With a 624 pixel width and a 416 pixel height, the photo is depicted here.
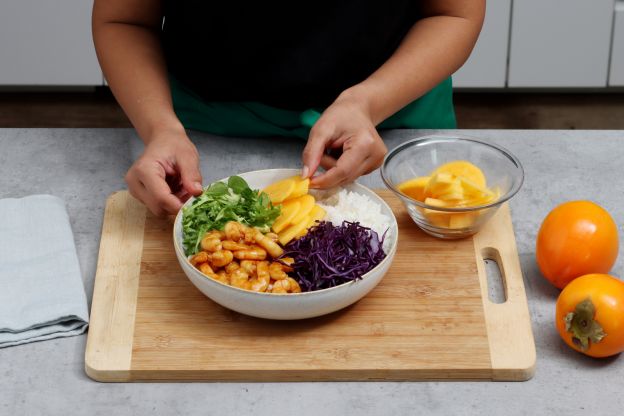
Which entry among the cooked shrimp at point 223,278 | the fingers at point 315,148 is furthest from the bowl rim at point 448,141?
the cooked shrimp at point 223,278

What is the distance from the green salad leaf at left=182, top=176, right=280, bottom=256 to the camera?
50.4 inches

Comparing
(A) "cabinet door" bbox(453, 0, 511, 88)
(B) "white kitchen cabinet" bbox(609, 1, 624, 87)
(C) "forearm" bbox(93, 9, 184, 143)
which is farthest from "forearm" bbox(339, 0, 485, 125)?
(B) "white kitchen cabinet" bbox(609, 1, 624, 87)

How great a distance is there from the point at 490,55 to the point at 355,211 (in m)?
1.95

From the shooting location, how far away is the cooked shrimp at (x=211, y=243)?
123cm

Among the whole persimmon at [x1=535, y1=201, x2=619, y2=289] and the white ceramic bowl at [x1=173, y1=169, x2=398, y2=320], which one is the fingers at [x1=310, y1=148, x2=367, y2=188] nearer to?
the white ceramic bowl at [x1=173, y1=169, x2=398, y2=320]

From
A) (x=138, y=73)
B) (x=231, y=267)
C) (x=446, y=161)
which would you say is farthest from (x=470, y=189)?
(x=138, y=73)

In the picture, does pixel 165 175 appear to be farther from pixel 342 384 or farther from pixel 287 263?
pixel 342 384

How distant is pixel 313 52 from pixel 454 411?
2.44 ft

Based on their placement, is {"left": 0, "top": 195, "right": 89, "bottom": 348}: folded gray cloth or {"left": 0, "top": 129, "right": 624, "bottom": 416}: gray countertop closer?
{"left": 0, "top": 129, "right": 624, "bottom": 416}: gray countertop

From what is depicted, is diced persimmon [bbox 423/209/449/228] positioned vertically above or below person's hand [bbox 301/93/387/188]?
below

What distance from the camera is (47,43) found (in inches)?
123

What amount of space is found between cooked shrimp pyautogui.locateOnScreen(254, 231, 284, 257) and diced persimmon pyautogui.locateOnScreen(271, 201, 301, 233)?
0.04 meters

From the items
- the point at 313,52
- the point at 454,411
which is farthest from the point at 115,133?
the point at 454,411

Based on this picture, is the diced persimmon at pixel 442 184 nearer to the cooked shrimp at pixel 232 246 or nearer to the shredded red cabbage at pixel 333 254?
the shredded red cabbage at pixel 333 254
